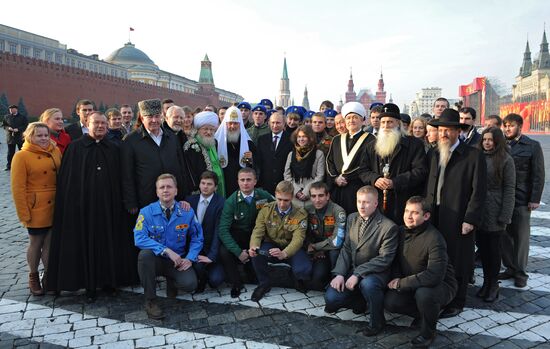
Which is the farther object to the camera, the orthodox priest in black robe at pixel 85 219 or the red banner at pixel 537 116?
the red banner at pixel 537 116

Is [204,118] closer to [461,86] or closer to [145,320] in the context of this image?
[145,320]

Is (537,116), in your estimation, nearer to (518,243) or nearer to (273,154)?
(518,243)

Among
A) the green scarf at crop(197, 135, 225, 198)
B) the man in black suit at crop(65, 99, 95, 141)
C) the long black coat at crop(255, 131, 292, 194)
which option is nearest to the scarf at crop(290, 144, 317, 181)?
the long black coat at crop(255, 131, 292, 194)

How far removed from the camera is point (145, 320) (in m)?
3.61

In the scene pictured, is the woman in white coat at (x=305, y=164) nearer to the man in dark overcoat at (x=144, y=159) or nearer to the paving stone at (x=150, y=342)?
the man in dark overcoat at (x=144, y=159)

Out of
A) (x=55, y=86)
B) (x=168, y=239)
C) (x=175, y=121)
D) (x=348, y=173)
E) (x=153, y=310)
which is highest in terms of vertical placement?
(x=55, y=86)

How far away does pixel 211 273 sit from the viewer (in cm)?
430

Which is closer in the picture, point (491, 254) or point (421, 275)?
point (421, 275)

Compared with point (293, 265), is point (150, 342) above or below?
below

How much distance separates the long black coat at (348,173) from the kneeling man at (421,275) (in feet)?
2.99

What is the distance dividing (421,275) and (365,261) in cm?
55

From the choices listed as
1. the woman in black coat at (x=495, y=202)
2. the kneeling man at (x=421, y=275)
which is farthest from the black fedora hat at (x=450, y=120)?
the kneeling man at (x=421, y=275)

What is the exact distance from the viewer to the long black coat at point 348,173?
14.4 feet

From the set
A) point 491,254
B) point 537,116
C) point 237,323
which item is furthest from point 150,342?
point 537,116
